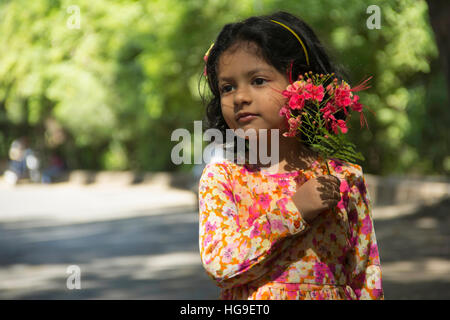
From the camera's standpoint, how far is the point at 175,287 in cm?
714

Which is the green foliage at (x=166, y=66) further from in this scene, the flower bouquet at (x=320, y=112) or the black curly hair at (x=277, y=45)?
the flower bouquet at (x=320, y=112)

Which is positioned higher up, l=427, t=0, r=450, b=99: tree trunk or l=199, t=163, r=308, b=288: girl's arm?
l=427, t=0, r=450, b=99: tree trunk

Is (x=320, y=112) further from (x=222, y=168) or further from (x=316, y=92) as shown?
(x=222, y=168)

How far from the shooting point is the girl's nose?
2113 mm

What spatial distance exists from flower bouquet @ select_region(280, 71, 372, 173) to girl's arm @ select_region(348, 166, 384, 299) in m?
0.21

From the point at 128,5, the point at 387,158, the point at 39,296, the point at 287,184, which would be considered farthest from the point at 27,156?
the point at 287,184

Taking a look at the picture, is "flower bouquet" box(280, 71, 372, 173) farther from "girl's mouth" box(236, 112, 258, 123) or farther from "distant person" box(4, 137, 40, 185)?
"distant person" box(4, 137, 40, 185)

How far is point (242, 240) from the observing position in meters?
2.01

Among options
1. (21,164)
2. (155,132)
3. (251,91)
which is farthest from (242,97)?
(21,164)

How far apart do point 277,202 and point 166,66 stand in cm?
1339

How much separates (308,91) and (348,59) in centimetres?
1084

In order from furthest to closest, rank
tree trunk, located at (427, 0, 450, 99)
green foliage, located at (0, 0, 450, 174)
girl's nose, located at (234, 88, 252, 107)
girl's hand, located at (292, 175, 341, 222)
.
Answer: green foliage, located at (0, 0, 450, 174)
tree trunk, located at (427, 0, 450, 99)
girl's nose, located at (234, 88, 252, 107)
girl's hand, located at (292, 175, 341, 222)

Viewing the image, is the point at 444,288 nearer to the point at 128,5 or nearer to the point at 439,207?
the point at 439,207

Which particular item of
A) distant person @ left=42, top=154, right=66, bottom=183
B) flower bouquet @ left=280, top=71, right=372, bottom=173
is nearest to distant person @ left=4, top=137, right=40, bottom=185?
distant person @ left=42, top=154, right=66, bottom=183
